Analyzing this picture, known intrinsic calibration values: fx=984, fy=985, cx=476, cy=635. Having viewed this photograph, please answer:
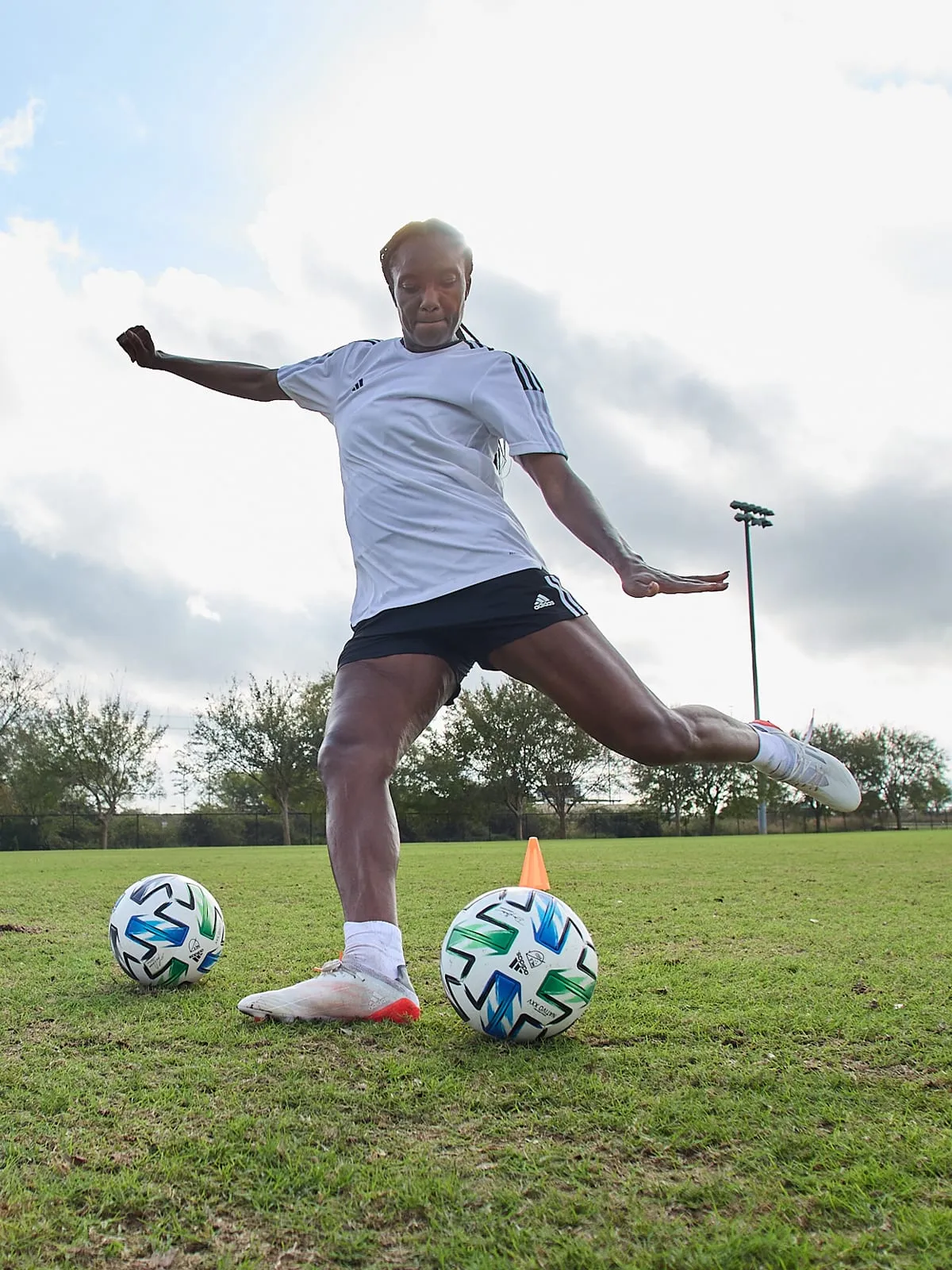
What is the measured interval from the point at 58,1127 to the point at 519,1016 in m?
1.30

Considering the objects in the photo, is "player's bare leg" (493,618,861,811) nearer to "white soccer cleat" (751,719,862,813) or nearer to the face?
"white soccer cleat" (751,719,862,813)

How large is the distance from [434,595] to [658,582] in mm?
769

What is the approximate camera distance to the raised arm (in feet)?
13.9

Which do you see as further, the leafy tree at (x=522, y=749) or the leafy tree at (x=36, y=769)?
the leafy tree at (x=522, y=749)

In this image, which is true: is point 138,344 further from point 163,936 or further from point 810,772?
point 810,772

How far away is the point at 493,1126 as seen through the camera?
7.34ft

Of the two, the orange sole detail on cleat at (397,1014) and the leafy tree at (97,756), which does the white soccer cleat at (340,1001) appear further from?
the leafy tree at (97,756)

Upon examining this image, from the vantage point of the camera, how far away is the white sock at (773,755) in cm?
401

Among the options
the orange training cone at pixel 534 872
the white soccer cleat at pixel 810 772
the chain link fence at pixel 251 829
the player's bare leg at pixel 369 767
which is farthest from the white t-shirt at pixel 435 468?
the chain link fence at pixel 251 829

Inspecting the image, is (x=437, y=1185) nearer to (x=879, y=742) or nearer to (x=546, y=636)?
(x=546, y=636)

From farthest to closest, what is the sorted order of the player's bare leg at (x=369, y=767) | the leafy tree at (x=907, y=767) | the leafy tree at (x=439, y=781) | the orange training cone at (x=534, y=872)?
1. the leafy tree at (x=907, y=767)
2. the leafy tree at (x=439, y=781)
3. the orange training cone at (x=534, y=872)
4. the player's bare leg at (x=369, y=767)

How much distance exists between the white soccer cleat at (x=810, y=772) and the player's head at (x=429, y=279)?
2.09 m

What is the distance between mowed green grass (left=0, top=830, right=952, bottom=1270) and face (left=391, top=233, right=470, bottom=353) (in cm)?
254

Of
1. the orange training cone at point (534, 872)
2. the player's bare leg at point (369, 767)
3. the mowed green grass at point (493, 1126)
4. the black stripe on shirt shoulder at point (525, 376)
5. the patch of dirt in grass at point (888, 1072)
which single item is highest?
the black stripe on shirt shoulder at point (525, 376)
